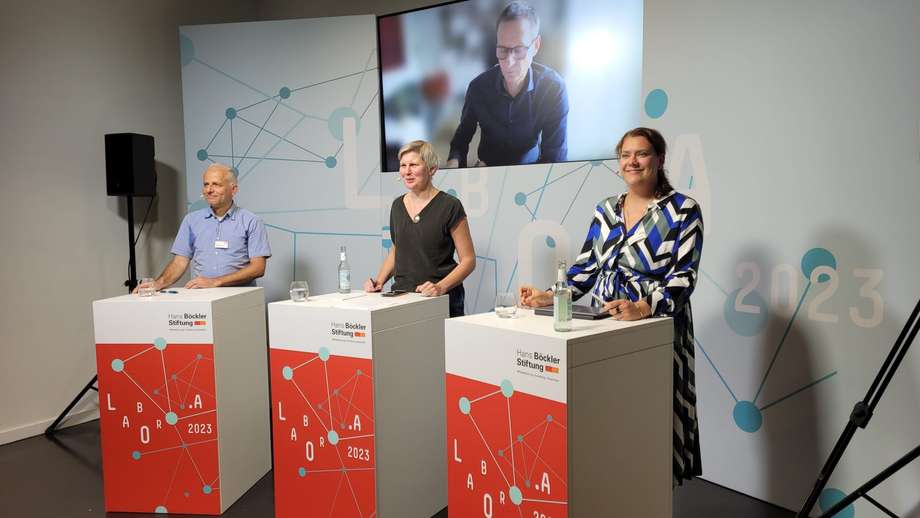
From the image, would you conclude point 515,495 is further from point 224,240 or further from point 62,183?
point 62,183

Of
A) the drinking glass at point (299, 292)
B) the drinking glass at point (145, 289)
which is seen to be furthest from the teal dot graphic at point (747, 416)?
the drinking glass at point (145, 289)

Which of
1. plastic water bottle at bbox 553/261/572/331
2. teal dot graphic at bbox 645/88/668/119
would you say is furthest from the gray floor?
teal dot graphic at bbox 645/88/668/119

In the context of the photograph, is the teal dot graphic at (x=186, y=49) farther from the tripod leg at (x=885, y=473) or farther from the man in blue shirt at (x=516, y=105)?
the tripod leg at (x=885, y=473)

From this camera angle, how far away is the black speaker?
15.2 feet

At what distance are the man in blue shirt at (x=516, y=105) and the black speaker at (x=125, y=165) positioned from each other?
2.19 m

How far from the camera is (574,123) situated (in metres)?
4.34

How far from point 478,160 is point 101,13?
9.45 ft

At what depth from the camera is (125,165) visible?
183 inches

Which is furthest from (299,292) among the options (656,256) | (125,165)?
(125,165)

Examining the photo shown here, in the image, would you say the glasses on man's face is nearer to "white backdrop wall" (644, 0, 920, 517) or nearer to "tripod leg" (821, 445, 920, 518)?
"white backdrop wall" (644, 0, 920, 517)

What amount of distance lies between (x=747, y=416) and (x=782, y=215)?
995 millimetres

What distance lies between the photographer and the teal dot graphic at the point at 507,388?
2176 millimetres

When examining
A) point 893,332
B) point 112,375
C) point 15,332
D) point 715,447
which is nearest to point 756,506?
point 715,447

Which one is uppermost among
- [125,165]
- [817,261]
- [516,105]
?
[516,105]
